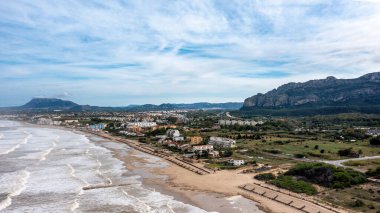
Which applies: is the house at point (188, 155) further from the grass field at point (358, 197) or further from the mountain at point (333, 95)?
the mountain at point (333, 95)

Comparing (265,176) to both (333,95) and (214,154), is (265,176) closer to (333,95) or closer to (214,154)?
(214,154)

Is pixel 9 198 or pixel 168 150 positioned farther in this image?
pixel 168 150

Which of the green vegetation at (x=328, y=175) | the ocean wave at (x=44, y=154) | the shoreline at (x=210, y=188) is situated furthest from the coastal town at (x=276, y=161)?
the ocean wave at (x=44, y=154)

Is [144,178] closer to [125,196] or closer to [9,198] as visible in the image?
[125,196]

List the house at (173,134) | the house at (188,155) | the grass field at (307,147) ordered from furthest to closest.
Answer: the house at (173,134)
the house at (188,155)
the grass field at (307,147)

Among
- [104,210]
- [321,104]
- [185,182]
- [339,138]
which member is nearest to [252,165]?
[185,182]

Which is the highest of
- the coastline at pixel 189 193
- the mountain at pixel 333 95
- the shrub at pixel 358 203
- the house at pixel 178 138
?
the mountain at pixel 333 95

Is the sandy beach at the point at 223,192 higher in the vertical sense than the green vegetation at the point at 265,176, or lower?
lower
